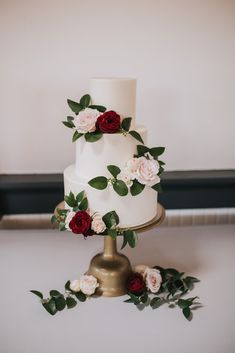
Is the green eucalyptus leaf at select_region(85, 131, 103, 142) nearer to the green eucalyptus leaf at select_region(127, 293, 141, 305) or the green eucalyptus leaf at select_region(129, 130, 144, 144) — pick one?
the green eucalyptus leaf at select_region(129, 130, 144, 144)

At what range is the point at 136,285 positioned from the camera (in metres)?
1.09

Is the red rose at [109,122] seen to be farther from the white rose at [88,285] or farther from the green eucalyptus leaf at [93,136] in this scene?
the white rose at [88,285]

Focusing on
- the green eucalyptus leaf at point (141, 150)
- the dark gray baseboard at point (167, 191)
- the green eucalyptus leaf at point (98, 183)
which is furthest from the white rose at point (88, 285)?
the dark gray baseboard at point (167, 191)

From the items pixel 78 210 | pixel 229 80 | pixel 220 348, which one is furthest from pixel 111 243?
pixel 229 80

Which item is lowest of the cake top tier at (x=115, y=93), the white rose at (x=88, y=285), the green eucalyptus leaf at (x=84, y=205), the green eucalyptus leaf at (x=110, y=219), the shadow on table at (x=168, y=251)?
the shadow on table at (x=168, y=251)

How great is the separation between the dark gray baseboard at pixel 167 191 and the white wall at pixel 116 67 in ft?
0.31

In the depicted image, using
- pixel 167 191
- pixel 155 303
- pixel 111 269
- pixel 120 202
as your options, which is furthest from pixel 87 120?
pixel 167 191

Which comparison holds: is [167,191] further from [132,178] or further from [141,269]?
[132,178]

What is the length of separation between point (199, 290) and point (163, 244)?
1.08 ft

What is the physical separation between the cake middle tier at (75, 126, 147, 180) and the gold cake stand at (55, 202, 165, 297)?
217 mm

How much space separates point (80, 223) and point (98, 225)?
5 centimetres

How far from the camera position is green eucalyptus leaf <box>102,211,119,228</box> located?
3.27 ft

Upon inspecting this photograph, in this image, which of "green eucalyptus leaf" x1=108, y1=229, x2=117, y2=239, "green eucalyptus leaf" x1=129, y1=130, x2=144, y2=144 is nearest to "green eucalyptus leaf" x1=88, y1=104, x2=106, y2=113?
"green eucalyptus leaf" x1=129, y1=130, x2=144, y2=144

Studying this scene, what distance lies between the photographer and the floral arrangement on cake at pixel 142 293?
3.51 feet
